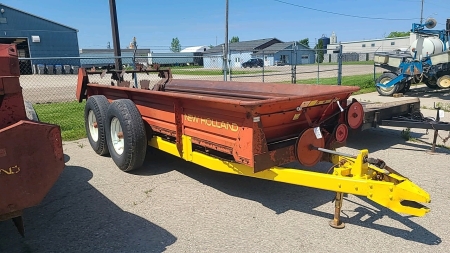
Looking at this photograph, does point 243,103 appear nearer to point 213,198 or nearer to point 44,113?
point 213,198

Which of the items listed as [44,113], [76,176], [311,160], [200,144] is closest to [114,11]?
[44,113]

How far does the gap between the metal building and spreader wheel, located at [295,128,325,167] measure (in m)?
36.1

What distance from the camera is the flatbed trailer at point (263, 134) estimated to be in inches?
113

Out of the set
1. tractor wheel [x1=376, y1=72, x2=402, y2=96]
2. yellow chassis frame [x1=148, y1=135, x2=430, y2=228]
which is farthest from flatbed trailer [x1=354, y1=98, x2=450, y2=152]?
tractor wheel [x1=376, y1=72, x2=402, y2=96]

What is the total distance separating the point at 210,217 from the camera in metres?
3.41

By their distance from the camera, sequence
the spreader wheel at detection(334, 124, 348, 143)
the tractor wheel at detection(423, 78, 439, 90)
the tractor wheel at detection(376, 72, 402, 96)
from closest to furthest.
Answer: the spreader wheel at detection(334, 124, 348, 143) → the tractor wheel at detection(376, 72, 402, 96) → the tractor wheel at detection(423, 78, 439, 90)

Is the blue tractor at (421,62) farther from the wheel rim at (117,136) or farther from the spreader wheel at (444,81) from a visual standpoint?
the wheel rim at (117,136)

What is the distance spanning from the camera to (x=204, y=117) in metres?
3.64

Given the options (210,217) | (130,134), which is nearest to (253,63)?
(130,134)

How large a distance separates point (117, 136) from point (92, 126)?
1222mm

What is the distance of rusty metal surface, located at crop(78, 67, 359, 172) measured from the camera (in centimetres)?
314

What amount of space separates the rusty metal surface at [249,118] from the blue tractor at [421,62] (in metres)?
9.01

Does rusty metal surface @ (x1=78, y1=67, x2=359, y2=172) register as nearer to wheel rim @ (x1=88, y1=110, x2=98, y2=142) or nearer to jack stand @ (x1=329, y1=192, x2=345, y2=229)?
jack stand @ (x1=329, y1=192, x2=345, y2=229)

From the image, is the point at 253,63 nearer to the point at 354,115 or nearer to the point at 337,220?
the point at 354,115
